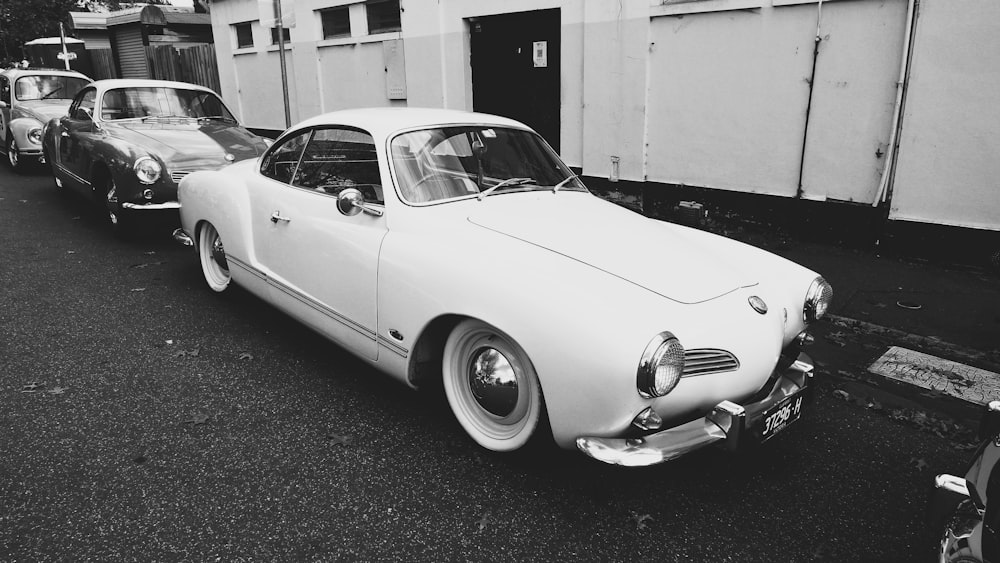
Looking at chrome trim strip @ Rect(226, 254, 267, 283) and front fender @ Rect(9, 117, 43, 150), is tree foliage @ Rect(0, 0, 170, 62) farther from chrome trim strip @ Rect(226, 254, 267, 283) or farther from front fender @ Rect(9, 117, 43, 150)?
chrome trim strip @ Rect(226, 254, 267, 283)

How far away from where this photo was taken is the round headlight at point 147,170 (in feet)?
20.8

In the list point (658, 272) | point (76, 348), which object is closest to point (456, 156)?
point (658, 272)

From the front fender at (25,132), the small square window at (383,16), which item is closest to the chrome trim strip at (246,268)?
the small square window at (383,16)

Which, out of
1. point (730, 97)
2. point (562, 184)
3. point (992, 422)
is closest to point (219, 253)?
point (562, 184)

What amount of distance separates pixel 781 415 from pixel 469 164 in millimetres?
2069

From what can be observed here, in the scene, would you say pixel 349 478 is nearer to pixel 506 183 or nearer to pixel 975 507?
pixel 506 183

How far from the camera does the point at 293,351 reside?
435 centimetres

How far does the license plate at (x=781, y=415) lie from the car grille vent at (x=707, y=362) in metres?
0.23

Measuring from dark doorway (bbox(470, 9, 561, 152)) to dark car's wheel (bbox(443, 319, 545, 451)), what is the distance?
6546 millimetres

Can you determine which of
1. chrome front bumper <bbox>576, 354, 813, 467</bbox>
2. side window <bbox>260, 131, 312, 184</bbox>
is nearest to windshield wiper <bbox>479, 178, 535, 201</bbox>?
side window <bbox>260, 131, 312, 184</bbox>

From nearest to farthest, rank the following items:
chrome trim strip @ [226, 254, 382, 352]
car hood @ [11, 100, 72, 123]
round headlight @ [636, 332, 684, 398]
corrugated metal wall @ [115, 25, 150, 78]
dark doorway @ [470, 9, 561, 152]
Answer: round headlight @ [636, 332, 684, 398]
chrome trim strip @ [226, 254, 382, 352]
dark doorway @ [470, 9, 561, 152]
car hood @ [11, 100, 72, 123]
corrugated metal wall @ [115, 25, 150, 78]

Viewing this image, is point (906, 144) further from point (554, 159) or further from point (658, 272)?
point (658, 272)

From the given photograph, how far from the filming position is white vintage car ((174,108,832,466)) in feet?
8.36

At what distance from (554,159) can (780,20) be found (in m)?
4.11
